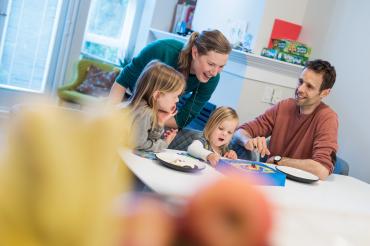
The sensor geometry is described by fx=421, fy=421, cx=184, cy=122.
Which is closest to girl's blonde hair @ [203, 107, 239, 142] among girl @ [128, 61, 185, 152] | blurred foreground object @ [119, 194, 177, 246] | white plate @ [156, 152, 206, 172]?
girl @ [128, 61, 185, 152]

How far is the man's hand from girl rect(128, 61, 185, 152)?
19.5 inches

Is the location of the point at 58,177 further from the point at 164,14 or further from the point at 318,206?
the point at 164,14

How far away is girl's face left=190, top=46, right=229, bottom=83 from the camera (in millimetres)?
1928

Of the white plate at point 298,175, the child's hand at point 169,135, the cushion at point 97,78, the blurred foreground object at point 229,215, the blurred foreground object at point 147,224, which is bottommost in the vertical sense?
the cushion at point 97,78

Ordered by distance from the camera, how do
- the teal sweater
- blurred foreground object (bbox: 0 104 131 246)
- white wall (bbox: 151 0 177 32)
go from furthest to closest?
white wall (bbox: 151 0 177 32) → the teal sweater → blurred foreground object (bbox: 0 104 131 246)

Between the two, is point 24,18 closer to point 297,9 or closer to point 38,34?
point 38,34

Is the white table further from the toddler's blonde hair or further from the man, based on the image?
the toddler's blonde hair

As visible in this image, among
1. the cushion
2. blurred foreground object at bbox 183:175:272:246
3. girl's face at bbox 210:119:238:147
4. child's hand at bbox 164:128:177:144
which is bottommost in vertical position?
the cushion

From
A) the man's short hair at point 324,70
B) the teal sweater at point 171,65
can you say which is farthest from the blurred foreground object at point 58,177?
the man's short hair at point 324,70

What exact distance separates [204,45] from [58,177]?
5.99 feet

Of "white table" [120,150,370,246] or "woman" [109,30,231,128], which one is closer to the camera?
"white table" [120,150,370,246]

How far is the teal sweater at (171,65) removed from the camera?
6.59 ft

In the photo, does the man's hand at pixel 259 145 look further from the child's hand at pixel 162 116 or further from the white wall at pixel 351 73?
the white wall at pixel 351 73

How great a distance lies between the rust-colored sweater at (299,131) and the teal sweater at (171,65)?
1.25ft
